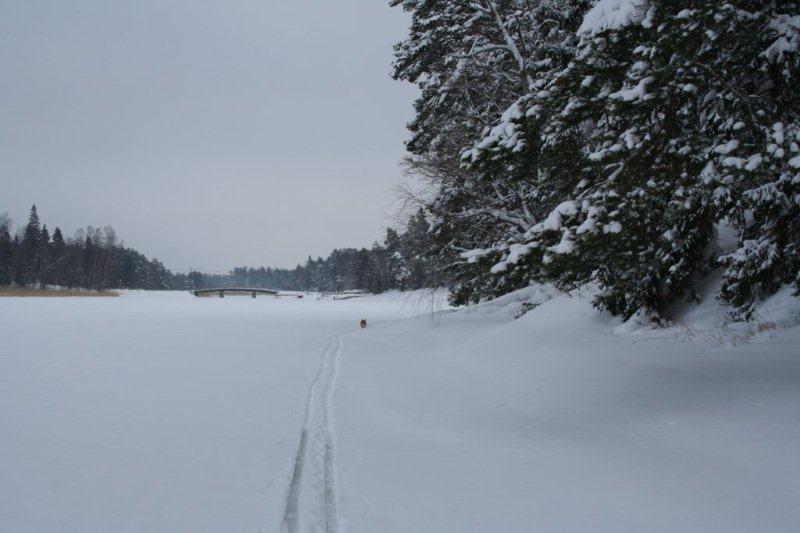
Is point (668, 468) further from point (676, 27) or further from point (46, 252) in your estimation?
point (46, 252)

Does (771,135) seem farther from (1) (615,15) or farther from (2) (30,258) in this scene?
(2) (30,258)

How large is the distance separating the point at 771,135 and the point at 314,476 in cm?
520

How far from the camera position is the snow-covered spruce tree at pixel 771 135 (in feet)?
15.0

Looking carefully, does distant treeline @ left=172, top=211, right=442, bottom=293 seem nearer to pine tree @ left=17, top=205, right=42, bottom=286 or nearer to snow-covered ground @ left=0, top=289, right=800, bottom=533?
snow-covered ground @ left=0, top=289, right=800, bottom=533

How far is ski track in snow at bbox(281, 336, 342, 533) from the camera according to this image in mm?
3385

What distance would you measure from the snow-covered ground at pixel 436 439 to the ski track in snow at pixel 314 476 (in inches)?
0.9

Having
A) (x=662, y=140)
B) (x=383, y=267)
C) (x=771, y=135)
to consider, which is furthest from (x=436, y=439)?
(x=383, y=267)

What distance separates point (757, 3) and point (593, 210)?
2667 millimetres

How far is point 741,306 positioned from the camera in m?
8.23

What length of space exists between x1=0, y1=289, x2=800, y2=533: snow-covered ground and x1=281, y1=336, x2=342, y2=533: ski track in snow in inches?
0.9

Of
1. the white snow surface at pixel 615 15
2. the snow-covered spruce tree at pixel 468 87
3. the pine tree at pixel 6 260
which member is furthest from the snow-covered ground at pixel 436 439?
the pine tree at pixel 6 260

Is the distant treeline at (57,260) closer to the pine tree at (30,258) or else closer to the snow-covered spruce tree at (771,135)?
the pine tree at (30,258)

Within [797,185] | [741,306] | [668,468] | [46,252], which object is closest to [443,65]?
[741,306]

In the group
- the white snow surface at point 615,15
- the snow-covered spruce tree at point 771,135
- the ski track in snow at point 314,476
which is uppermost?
the white snow surface at point 615,15
